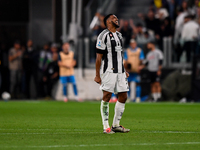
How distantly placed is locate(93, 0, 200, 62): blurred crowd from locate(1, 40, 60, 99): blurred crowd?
2.45m

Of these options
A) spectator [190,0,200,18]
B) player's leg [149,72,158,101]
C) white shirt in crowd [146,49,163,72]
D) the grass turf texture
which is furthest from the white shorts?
spectator [190,0,200,18]

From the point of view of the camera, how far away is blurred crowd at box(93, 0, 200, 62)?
20.8m

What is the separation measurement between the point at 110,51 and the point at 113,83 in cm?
59

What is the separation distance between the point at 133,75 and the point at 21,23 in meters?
8.00

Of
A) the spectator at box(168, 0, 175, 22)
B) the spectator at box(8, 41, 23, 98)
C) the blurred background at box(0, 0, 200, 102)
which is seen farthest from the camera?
the spectator at box(168, 0, 175, 22)

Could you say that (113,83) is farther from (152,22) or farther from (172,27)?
(172,27)

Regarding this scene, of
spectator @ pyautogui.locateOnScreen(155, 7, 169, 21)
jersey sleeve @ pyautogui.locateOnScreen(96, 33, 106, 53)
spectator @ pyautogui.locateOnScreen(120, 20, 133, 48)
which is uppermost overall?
spectator @ pyautogui.locateOnScreen(155, 7, 169, 21)

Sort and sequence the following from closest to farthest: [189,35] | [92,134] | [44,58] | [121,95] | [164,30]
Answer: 1. [92,134]
2. [121,95]
3. [189,35]
4. [164,30]
5. [44,58]

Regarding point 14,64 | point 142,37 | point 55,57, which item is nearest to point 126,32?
point 142,37

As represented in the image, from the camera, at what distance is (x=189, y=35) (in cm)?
2084

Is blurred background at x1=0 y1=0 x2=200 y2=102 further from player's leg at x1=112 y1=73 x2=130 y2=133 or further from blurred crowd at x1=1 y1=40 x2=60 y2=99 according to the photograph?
player's leg at x1=112 y1=73 x2=130 y2=133

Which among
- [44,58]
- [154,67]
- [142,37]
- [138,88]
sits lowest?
[138,88]

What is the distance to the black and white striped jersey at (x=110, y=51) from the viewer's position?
9.04m

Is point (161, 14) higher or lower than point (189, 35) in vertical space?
higher
